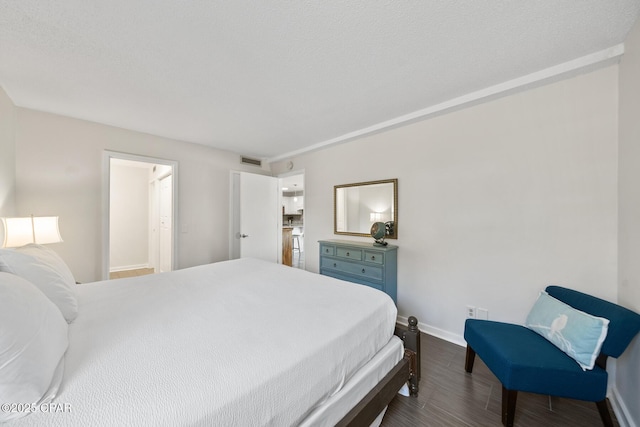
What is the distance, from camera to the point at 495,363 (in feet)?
4.77

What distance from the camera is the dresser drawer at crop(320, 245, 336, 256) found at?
3.09 meters

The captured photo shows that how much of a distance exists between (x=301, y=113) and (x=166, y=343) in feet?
7.70

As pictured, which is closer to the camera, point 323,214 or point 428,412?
point 428,412

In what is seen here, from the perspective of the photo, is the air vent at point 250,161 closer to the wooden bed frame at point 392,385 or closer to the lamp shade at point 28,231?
the lamp shade at point 28,231

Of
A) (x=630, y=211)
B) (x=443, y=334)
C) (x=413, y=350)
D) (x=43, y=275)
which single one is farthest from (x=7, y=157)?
(x=630, y=211)

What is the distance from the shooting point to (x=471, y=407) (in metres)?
1.55

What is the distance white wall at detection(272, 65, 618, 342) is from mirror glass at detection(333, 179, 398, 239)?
0.11 m

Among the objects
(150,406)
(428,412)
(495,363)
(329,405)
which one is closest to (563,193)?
(495,363)

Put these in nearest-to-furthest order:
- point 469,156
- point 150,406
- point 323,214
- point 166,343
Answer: point 150,406 → point 166,343 → point 469,156 → point 323,214

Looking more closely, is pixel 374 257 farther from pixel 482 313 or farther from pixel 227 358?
pixel 227 358

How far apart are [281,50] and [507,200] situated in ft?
7.40

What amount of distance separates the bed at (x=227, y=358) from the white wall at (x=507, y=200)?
106cm

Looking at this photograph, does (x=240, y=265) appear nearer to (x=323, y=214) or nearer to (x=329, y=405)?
(x=323, y=214)

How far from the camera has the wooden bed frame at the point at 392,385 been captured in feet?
3.69
